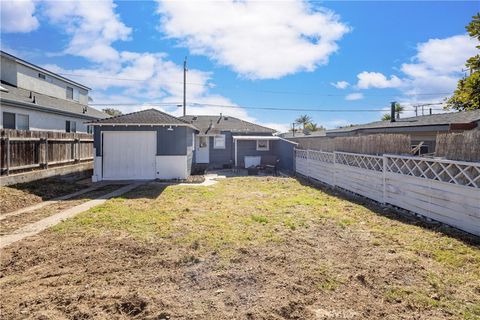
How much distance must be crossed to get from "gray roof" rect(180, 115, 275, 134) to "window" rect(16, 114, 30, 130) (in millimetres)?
10804

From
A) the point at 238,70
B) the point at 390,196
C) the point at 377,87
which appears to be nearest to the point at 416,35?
the point at 390,196

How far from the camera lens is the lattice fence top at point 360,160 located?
9208 millimetres

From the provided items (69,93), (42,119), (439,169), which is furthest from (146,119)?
(69,93)

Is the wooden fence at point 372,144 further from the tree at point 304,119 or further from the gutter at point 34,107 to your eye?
Result: the tree at point 304,119

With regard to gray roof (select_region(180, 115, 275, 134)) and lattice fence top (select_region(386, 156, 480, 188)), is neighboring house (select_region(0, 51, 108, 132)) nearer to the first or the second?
gray roof (select_region(180, 115, 275, 134))

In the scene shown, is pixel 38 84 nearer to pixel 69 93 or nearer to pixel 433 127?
pixel 69 93

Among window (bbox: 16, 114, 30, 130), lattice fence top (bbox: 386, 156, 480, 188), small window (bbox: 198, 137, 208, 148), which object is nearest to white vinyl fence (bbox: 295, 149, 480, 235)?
lattice fence top (bbox: 386, 156, 480, 188)

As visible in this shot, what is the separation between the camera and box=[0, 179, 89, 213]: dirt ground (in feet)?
28.0

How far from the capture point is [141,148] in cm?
1398

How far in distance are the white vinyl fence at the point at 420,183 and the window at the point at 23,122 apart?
1570 cm

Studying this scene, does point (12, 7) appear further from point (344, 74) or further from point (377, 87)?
point (377, 87)

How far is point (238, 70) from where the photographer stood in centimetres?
2753

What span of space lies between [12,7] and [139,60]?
11588 millimetres

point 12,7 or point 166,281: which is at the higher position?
point 12,7
